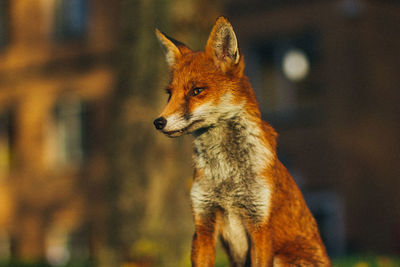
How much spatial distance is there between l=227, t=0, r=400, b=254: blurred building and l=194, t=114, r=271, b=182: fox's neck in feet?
52.0

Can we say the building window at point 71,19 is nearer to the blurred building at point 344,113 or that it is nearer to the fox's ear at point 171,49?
the blurred building at point 344,113

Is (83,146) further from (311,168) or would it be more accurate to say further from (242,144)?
(242,144)

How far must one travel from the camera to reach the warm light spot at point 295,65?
18344 mm

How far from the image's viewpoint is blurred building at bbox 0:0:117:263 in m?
20.4

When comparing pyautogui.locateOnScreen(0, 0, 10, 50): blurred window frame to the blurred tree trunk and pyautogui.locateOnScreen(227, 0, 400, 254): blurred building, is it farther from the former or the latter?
the blurred tree trunk

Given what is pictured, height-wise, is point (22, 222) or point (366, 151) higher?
point (366, 151)

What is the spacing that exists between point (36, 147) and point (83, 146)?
174 cm

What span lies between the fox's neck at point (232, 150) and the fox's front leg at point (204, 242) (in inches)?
5.8

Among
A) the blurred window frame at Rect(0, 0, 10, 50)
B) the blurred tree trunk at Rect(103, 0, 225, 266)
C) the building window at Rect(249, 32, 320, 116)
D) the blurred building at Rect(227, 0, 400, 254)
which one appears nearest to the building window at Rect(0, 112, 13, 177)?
the blurred window frame at Rect(0, 0, 10, 50)

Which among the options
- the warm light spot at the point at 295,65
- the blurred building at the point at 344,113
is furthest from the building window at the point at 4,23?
the warm light spot at the point at 295,65

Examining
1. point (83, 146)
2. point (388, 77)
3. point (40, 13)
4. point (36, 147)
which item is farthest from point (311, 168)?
point (40, 13)

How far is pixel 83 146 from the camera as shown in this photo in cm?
2086

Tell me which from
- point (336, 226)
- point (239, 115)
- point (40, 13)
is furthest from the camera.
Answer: point (40, 13)

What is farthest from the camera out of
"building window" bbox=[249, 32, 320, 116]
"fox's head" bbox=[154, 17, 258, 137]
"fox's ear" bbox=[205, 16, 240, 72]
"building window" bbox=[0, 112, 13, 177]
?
"building window" bbox=[0, 112, 13, 177]
